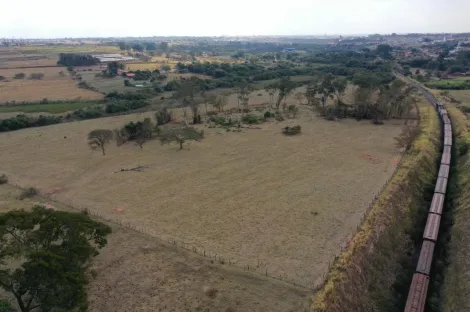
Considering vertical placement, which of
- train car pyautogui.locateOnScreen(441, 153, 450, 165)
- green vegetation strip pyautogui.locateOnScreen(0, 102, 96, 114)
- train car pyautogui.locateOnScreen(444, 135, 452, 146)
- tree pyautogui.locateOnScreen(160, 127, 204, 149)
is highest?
tree pyautogui.locateOnScreen(160, 127, 204, 149)

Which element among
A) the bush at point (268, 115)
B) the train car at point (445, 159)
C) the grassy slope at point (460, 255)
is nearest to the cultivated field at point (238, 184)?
the train car at point (445, 159)

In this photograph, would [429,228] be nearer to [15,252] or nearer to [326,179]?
[326,179]

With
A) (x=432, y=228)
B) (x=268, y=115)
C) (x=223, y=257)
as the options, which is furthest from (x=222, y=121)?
(x=432, y=228)

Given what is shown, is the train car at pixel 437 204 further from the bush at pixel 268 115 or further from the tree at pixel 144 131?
the tree at pixel 144 131

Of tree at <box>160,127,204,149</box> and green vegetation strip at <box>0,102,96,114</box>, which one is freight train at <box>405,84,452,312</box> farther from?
green vegetation strip at <box>0,102,96,114</box>


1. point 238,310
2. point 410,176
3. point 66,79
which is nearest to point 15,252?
point 238,310

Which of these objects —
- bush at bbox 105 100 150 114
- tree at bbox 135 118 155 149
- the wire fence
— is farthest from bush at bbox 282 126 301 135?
bush at bbox 105 100 150 114
